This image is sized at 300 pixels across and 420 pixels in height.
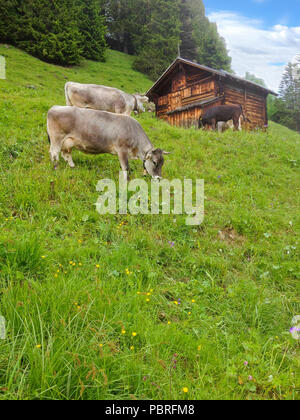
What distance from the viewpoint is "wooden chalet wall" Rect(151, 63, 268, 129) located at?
2061cm

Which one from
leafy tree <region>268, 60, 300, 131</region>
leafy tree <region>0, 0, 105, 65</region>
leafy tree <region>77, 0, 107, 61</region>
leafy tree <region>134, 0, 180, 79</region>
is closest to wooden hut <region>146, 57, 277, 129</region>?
leafy tree <region>0, 0, 105, 65</region>

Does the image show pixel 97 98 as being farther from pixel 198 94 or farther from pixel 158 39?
pixel 158 39

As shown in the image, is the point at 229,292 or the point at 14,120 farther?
the point at 14,120

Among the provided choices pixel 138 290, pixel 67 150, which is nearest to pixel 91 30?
pixel 67 150

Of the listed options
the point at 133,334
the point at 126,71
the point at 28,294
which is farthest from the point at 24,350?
the point at 126,71

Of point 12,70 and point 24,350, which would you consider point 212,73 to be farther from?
point 24,350

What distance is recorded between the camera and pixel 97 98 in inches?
374

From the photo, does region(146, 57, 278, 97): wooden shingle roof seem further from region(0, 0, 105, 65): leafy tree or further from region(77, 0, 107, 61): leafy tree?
region(77, 0, 107, 61): leafy tree

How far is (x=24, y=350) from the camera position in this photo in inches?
76.8

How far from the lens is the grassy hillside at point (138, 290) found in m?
2.02

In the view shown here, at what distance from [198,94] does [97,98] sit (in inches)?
572

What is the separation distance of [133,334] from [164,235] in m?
2.80

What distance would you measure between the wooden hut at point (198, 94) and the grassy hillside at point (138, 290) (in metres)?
14.8

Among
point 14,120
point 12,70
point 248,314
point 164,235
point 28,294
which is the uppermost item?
point 12,70
